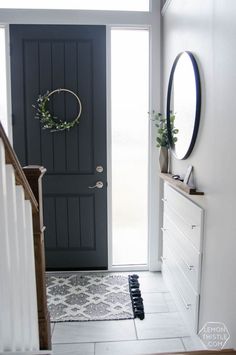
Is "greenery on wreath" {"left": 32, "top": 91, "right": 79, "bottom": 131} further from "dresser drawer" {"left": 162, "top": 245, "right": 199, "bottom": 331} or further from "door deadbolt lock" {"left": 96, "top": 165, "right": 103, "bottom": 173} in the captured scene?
"dresser drawer" {"left": 162, "top": 245, "right": 199, "bottom": 331}

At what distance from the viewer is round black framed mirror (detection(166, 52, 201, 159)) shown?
200 cm

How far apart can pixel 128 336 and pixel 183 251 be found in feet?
2.39

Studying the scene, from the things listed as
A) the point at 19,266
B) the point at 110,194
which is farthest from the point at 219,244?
the point at 110,194

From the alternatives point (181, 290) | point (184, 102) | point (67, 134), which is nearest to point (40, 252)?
point (181, 290)

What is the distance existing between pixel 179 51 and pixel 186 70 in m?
0.34

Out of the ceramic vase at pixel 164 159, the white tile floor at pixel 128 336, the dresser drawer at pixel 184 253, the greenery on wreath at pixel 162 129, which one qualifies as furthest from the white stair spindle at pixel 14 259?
the ceramic vase at pixel 164 159

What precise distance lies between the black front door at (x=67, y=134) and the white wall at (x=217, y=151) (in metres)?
1.25

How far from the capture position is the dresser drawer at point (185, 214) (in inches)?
78.1

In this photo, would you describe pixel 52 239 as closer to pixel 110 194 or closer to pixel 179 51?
pixel 110 194

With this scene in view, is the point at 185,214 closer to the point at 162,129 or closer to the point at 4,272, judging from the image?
the point at 162,129

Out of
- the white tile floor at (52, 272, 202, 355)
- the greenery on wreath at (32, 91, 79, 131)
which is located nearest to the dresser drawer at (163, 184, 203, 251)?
the white tile floor at (52, 272, 202, 355)

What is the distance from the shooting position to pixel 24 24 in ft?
9.84

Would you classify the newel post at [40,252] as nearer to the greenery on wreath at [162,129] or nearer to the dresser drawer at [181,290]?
the dresser drawer at [181,290]

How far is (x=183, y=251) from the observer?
2318mm
